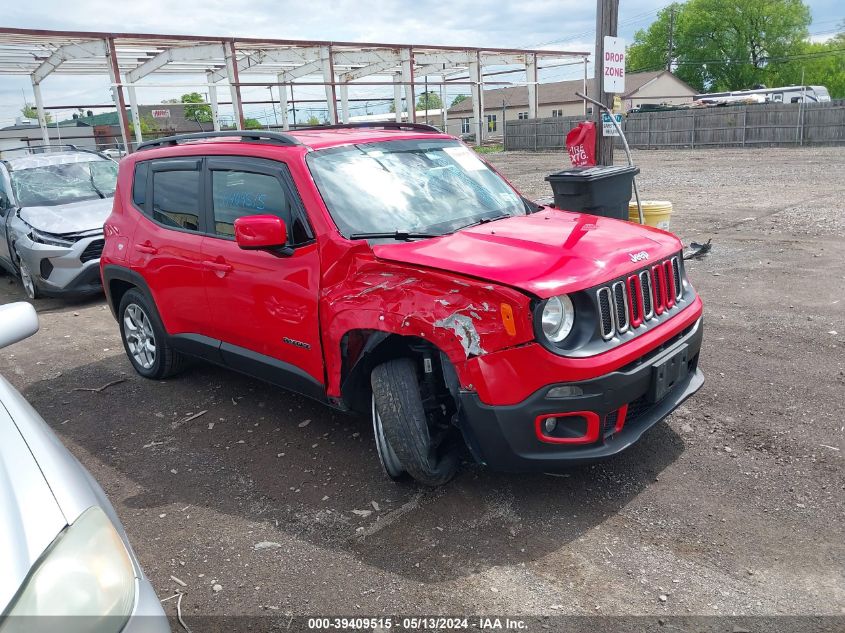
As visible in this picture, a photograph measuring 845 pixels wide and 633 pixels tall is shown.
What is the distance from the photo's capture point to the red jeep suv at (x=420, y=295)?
312cm

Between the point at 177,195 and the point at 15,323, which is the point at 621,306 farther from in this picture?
the point at 177,195

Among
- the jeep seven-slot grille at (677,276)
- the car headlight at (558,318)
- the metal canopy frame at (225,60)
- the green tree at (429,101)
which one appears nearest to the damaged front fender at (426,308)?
the car headlight at (558,318)

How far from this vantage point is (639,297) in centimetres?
346

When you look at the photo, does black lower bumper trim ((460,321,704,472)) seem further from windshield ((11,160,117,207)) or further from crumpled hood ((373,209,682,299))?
windshield ((11,160,117,207))

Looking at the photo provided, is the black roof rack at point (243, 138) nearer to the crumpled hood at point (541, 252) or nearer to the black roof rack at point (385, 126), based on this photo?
the black roof rack at point (385, 126)

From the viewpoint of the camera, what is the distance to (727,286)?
727 centimetres

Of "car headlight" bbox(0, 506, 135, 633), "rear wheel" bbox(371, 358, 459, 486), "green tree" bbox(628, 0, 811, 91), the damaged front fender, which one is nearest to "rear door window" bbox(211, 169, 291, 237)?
the damaged front fender

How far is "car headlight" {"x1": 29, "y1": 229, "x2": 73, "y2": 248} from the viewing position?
26.8 feet

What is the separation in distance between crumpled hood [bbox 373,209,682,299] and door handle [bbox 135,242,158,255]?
91.2 inches

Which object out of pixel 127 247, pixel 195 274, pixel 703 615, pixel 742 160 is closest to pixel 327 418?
pixel 195 274

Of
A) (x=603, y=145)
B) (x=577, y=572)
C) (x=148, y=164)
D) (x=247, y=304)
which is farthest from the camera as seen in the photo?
(x=603, y=145)

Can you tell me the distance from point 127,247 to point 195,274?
1.07 m

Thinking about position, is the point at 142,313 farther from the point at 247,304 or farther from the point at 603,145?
the point at 603,145

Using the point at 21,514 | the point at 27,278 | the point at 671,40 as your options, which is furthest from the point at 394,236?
the point at 671,40
